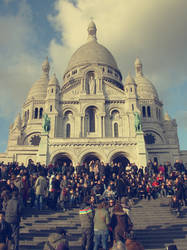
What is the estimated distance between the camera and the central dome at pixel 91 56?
51.5 metres

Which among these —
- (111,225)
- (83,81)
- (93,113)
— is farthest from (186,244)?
(83,81)

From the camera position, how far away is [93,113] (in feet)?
119

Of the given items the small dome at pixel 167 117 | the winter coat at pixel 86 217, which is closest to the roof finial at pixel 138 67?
the small dome at pixel 167 117

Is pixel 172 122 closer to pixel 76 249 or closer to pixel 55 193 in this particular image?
pixel 55 193

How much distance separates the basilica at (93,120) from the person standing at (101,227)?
20439 millimetres

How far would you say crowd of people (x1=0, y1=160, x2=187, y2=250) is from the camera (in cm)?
823

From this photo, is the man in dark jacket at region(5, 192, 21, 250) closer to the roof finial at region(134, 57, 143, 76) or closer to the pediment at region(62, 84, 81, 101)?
the pediment at region(62, 84, 81, 101)

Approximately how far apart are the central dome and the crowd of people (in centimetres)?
3430

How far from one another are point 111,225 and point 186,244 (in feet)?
11.5

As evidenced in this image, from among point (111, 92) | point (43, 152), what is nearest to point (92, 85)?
point (111, 92)

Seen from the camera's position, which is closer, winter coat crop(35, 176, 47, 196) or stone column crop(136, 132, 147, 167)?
winter coat crop(35, 176, 47, 196)

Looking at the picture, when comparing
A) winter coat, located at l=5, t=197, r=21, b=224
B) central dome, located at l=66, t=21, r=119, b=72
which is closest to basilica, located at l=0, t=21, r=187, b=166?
central dome, located at l=66, t=21, r=119, b=72

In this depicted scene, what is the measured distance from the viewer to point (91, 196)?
33.8 ft

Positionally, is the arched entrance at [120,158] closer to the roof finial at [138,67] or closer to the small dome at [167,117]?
the small dome at [167,117]
